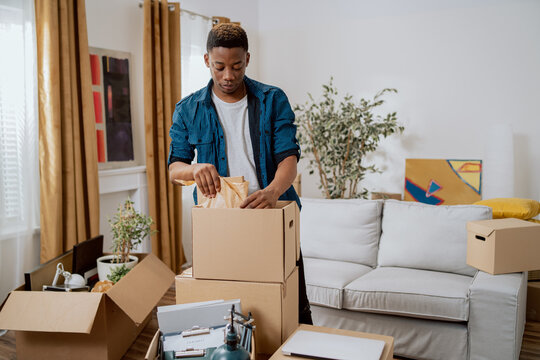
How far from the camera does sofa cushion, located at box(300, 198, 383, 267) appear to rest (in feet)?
9.09

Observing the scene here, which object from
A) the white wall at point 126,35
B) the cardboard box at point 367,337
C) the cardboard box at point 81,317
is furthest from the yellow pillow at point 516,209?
the white wall at point 126,35

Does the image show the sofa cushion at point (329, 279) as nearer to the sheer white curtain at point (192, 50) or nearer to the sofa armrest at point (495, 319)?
the sofa armrest at point (495, 319)

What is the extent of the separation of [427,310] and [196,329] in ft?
4.44

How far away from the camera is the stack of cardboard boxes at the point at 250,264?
1.32 m

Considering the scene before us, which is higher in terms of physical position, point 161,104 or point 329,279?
point 161,104

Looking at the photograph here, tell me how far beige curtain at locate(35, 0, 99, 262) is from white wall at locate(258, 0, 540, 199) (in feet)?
7.38

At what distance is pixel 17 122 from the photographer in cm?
269

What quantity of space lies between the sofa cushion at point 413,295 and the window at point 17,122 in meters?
1.91

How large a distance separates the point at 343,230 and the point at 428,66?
2041 mm

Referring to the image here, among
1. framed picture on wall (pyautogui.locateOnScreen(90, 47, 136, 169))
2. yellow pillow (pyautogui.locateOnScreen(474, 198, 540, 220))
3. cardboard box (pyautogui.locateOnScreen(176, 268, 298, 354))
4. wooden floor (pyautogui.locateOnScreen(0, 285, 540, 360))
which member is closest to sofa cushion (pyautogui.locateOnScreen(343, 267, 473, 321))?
wooden floor (pyautogui.locateOnScreen(0, 285, 540, 360))

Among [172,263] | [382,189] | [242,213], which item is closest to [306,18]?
[382,189]

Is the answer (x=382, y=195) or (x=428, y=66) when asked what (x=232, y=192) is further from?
(x=428, y=66)

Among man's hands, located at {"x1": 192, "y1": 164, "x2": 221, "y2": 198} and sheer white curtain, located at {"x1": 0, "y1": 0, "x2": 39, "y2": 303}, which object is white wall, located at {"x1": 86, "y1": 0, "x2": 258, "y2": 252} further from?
man's hands, located at {"x1": 192, "y1": 164, "x2": 221, "y2": 198}

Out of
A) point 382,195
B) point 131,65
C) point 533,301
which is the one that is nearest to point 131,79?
point 131,65
